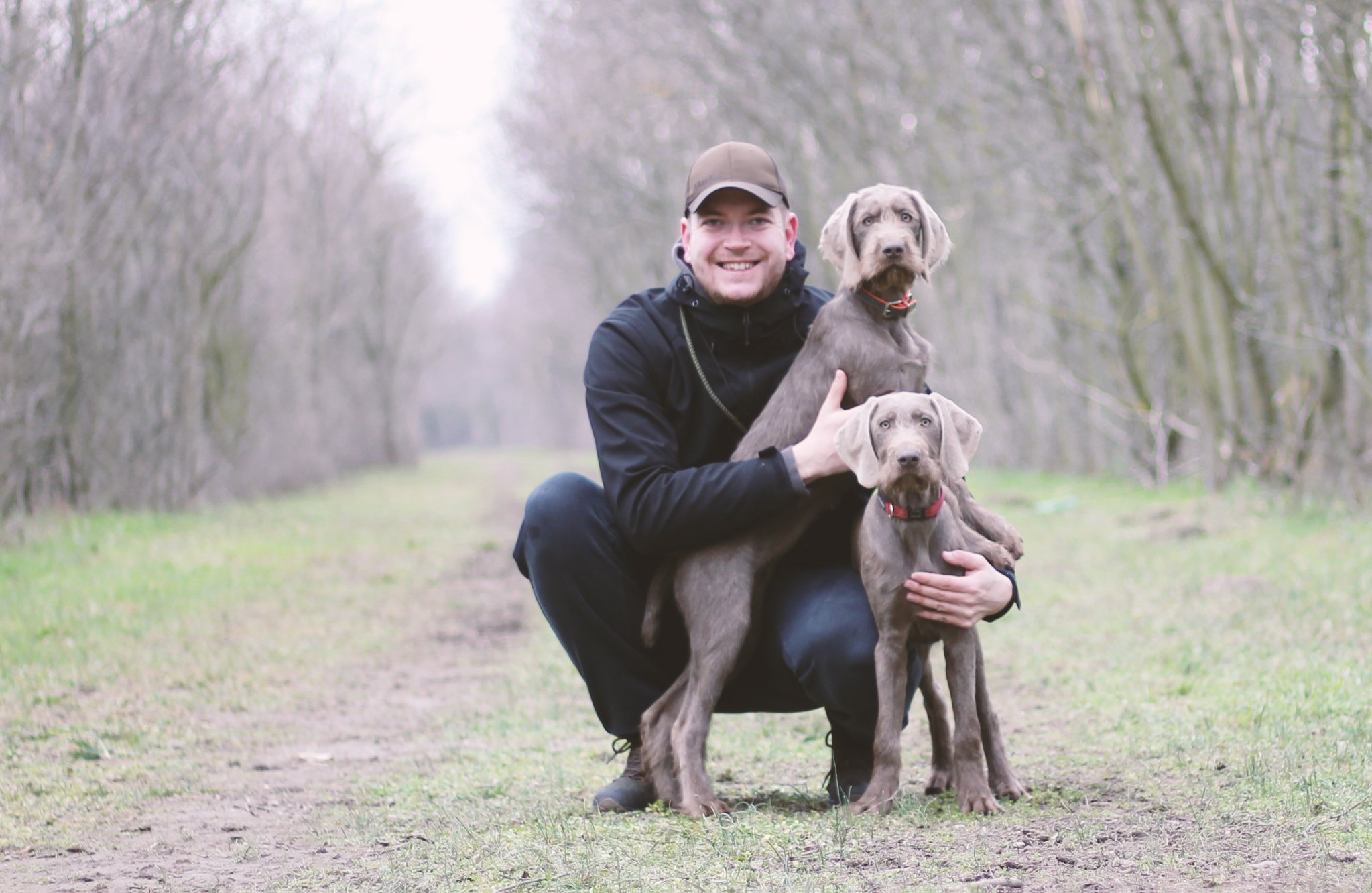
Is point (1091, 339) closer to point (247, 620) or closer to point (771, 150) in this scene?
point (771, 150)

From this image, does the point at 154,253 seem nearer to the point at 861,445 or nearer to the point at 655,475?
the point at 655,475

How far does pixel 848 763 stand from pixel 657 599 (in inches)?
27.5

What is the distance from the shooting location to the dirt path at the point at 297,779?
300 centimetres

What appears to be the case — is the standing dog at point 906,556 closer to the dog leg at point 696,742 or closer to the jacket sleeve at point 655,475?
the jacket sleeve at point 655,475

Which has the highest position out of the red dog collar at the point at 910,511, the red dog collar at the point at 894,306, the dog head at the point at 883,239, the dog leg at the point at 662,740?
the dog head at the point at 883,239

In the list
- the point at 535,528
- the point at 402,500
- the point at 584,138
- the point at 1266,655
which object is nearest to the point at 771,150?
the point at 584,138

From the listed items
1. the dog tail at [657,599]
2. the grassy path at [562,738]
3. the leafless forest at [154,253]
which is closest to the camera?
the grassy path at [562,738]

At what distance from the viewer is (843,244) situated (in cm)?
376

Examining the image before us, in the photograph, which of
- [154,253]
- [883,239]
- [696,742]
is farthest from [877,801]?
[154,253]

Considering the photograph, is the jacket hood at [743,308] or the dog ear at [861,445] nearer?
the dog ear at [861,445]

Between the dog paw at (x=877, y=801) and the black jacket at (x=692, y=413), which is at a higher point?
the black jacket at (x=692, y=413)

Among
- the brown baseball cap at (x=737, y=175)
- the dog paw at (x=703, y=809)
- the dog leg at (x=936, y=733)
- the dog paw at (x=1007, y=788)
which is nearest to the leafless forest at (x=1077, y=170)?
the brown baseball cap at (x=737, y=175)

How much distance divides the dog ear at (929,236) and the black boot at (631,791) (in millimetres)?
1395

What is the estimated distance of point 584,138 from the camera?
23250 mm
